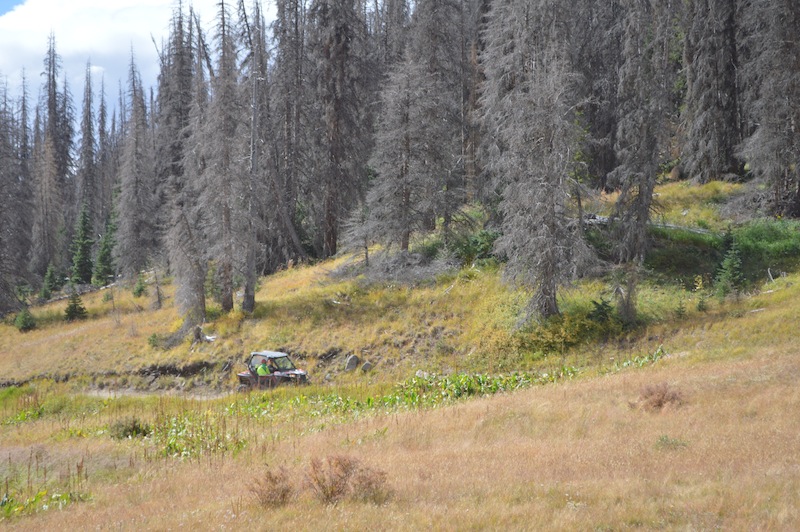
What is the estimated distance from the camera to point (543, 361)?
2038 cm

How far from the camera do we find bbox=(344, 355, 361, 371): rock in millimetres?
22938

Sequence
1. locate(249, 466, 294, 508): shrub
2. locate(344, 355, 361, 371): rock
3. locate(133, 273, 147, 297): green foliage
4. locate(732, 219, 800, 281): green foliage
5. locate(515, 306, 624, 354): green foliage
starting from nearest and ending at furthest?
1. locate(249, 466, 294, 508): shrub
2. locate(515, 306, 624, 354): green foliage
3. locate(344, 355, 361, 371): rock
4. locate(732, 219, 800, 281): green foliage
5. locate(133, 273, 147, 297): green foliage

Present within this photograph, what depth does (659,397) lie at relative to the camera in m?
11.9

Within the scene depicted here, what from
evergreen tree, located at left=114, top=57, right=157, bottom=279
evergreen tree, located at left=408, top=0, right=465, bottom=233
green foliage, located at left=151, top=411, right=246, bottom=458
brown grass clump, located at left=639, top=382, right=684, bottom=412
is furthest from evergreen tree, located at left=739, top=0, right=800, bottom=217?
evergreen tree, located at left=114, top=57, right=157, bottom=279

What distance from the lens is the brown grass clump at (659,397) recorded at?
11.8 m

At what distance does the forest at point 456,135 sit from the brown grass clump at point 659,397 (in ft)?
29.6

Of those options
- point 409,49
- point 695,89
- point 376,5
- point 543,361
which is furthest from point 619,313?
point 376,5

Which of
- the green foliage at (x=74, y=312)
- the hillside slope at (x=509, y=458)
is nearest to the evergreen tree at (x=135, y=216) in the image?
the green foliage at (x=74, y=312)

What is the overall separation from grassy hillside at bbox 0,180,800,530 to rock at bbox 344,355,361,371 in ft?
1.97

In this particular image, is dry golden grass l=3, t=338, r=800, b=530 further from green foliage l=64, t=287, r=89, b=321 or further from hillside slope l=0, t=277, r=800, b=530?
green foliage l=64, t=287, r=89, b=321

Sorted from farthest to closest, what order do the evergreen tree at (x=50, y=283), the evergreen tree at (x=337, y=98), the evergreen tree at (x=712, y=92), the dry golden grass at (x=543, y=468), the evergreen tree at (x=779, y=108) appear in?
the evergreen tree at (x=50, y=283) → the evergreen tree at (x=712, y=92) → the evergreen tree at (x=337, y=98) → the evergreen tree at (x=779, y=108) → the dry golden grass at (x=543, y=468)

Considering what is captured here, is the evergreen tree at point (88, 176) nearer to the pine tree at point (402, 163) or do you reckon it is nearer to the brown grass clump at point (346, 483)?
the pine tree at point (402, 163)

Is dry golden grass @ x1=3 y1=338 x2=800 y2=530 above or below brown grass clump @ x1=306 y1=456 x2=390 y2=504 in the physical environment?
below

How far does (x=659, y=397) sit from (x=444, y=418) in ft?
14.2
